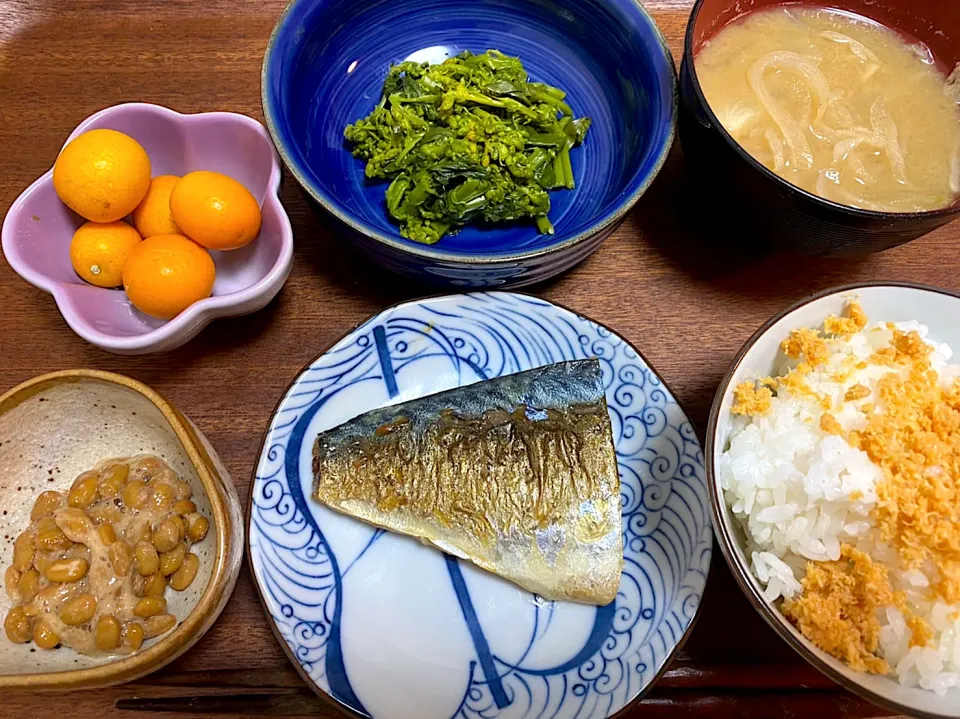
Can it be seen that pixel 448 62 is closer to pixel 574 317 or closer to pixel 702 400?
pixel 574 317

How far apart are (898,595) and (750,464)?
268 mm

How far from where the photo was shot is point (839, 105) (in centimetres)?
145

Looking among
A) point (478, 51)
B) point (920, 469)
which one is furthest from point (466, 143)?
point (920, 469)

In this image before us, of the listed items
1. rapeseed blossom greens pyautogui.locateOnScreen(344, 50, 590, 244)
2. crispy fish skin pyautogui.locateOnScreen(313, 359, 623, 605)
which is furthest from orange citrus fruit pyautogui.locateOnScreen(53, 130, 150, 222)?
crispy fish skin pyautogui.locateOnScreen(313, 359, 623, 605)

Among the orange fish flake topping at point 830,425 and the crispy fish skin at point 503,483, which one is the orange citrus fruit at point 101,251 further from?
the orange fish flake topping at point 830,425

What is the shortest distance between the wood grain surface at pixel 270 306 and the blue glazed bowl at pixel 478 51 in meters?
0.14

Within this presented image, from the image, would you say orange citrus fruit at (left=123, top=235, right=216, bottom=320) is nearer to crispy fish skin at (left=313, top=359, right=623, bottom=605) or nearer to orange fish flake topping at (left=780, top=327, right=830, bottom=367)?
crispy fish skin at (left=313, top=359, right=623, bottom=605)

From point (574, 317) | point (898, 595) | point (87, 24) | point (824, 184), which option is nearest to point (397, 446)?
point (574, 317)

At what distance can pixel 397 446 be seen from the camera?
125 cm

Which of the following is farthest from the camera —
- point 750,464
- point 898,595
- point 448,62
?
point 448,62

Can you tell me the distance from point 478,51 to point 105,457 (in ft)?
4.11

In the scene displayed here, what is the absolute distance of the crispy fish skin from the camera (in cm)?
121

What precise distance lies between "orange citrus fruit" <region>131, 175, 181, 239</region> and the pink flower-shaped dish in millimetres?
115

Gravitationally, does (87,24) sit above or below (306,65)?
below
